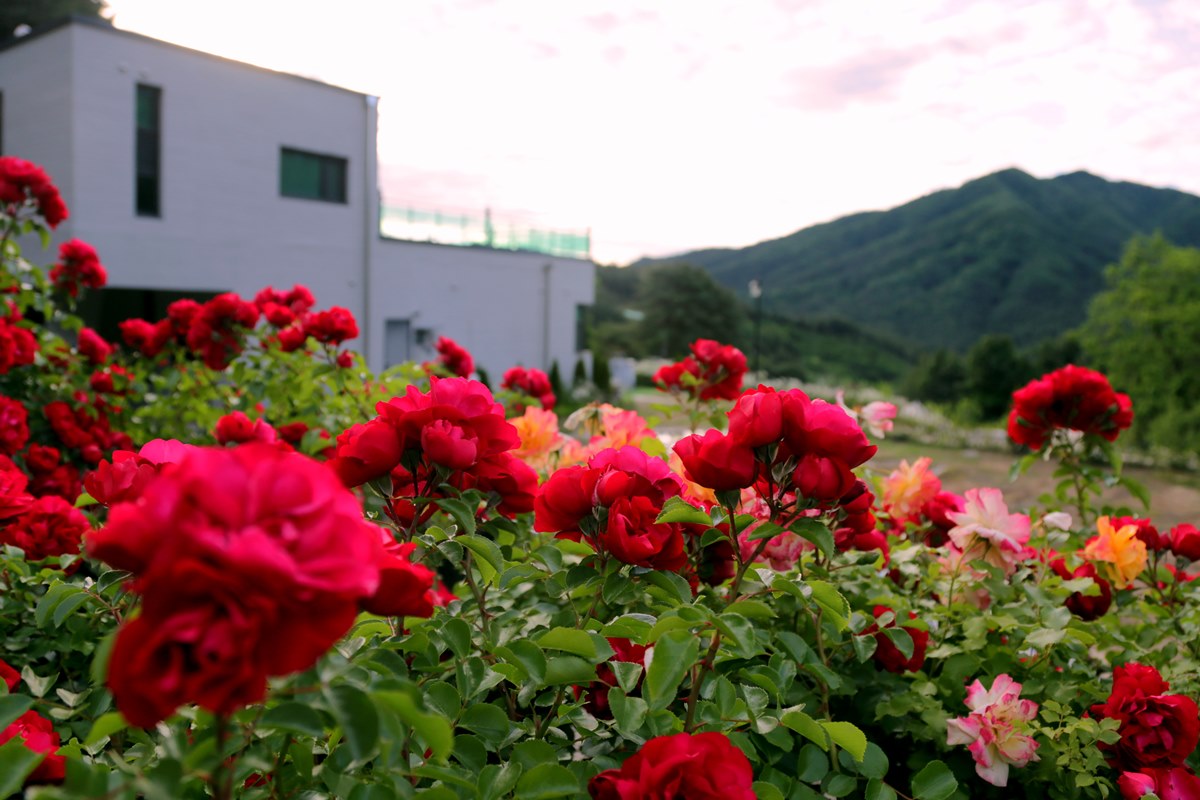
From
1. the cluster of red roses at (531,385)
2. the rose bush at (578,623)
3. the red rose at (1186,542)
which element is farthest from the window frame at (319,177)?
the red rose at (1186,542)

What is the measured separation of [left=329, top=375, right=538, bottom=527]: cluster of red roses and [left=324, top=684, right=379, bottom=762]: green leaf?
0.43m

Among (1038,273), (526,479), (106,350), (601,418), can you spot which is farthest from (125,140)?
(1038,273)

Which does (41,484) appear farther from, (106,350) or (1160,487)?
(1160,487)

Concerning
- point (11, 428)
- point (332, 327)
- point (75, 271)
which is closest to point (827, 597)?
point (332, 327)

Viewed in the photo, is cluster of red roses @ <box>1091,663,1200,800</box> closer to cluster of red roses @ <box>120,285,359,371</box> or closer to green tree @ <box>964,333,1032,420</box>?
cluster of red roses @ <box>120,285,359,371</box>

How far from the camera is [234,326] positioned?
3.18 meters

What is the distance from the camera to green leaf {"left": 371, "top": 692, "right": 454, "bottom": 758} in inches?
22.8

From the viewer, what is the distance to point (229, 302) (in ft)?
10.2

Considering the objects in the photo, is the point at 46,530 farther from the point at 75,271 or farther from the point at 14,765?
the point at 75,271

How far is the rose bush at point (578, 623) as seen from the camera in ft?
1.72

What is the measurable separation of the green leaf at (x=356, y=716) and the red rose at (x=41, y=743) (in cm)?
48

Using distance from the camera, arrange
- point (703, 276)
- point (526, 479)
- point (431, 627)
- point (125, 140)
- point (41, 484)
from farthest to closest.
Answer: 1. point (703, 276)
2. point (125, 140)
3. point (41, 484)
4. point (526, 479)
5. point (431, 627)

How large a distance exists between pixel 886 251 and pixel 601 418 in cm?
8701

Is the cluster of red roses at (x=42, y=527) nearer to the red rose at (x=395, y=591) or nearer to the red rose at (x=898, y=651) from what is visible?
the red rose at (x=395, y=591)
